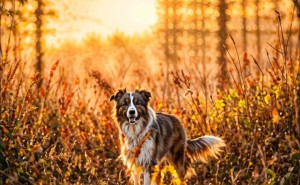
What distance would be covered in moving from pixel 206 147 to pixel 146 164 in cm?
89

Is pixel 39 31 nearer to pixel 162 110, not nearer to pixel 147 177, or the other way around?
pixel 162 110

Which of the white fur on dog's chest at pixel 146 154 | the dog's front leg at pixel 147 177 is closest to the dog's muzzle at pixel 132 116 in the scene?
the white fur on dog's chest at pixel 146 154

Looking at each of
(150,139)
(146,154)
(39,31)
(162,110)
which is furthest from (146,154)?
(39,31)

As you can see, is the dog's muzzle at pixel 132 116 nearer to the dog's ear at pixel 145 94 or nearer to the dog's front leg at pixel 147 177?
the dog's ear at pixel 145 94

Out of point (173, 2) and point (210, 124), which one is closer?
point (210, 124)

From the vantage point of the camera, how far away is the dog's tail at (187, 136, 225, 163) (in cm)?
724

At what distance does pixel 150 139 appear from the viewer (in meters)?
7.61

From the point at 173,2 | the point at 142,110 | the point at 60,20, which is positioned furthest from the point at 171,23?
the point at 142,110

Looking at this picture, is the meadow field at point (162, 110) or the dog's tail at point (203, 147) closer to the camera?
the meadow field at point (162, 110)

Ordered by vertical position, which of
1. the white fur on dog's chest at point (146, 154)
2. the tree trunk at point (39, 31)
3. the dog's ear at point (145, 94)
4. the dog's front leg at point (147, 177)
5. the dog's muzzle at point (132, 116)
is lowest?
the dog's front leg at point (147, 177)

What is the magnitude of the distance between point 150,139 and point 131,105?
557 millimetres

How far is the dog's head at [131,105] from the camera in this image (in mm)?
7586

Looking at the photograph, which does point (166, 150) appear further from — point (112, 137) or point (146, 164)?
point (112, 137)

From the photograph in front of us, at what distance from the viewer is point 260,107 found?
754cm
